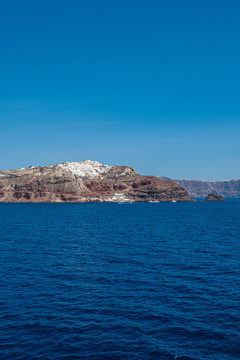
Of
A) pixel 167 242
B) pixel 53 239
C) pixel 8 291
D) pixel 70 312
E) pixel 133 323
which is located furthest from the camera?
pixel 53 239

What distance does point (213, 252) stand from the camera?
65.2m

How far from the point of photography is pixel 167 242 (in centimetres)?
7888

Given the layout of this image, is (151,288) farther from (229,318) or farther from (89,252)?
(89,252)

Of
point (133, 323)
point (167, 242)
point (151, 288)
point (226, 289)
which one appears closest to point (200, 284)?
point (226, 289)

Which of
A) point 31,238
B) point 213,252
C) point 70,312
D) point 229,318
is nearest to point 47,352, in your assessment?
point 70,312

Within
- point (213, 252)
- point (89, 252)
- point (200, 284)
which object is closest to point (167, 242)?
point (213, 252)

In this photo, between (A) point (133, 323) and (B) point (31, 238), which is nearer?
(A) point (133, 323)

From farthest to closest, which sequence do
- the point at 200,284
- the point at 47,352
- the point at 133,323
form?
the point at 200,284 < the point at 133,323 < the point at 47,352

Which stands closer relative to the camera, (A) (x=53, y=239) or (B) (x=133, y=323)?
(B) (x=133, y=323)

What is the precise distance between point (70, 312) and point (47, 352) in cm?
795

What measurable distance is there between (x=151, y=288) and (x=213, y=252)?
28822 millimetres

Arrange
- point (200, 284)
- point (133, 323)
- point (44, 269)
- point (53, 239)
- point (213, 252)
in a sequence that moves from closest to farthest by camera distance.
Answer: point (133, 323)
point (200, 284)
point (44, 269)
point (213, 252)
point (53, 239)

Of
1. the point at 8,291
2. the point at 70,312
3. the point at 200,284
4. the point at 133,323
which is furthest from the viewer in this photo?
the point at 200,284

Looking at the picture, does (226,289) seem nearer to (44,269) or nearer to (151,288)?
(151,288)
